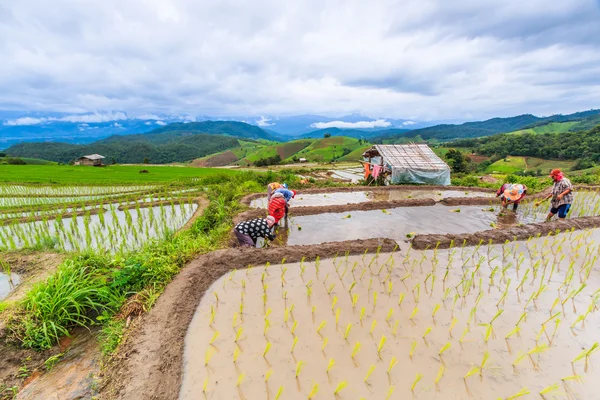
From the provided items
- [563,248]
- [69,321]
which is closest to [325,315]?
[69,321]

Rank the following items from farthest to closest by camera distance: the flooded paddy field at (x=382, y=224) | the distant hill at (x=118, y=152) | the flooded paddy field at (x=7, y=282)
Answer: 1. the distant hill at (x=118, y=152)
2. the flooded paddy field at (x=382, y=224)
3. the flooded paddy field at (x=7, y=282)

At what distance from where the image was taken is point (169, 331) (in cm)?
356

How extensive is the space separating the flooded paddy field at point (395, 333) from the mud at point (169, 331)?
152 millimetres

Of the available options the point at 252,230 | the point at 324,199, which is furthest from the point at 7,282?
the point at 324,199

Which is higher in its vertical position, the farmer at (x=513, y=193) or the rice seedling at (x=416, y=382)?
the farmer at (x=513, y=193)

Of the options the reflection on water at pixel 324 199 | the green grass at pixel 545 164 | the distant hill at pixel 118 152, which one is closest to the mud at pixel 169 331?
the reflection on water at pixel 324 199

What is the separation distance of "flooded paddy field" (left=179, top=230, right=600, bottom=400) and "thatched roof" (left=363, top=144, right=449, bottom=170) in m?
13.7

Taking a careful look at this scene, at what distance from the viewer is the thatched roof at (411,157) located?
18453 mm

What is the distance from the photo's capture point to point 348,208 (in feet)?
34.3

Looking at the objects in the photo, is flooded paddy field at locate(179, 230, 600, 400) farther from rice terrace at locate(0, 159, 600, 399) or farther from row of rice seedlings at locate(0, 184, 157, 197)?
row of rice seedlings at locate(0, 184, 157, 197)

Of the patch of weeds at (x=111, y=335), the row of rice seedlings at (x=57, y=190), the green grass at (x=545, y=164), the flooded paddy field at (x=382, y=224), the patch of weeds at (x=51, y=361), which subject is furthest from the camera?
the green grass at (x=545, y=164)

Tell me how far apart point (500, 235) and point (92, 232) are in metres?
11.4

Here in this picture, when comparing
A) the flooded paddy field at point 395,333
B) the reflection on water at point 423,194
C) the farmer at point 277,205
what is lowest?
the reflection on water at point 423,194

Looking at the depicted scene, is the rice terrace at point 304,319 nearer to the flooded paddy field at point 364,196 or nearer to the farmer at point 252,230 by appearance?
the farmer at point 252,230
